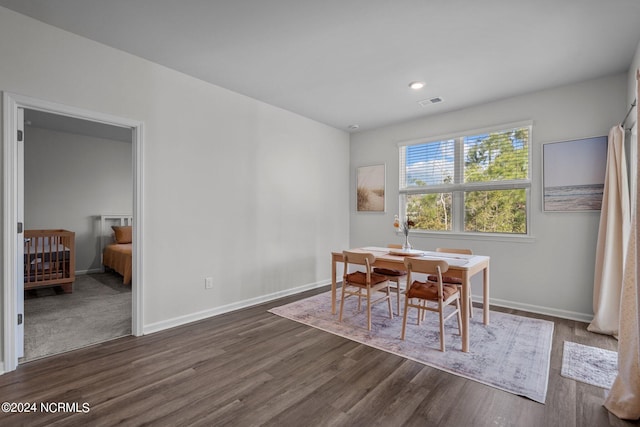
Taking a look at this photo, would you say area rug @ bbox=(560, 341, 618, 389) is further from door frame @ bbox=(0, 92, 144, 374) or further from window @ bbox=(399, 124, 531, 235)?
door frame @ bbox=(0, 92, 144, 374)

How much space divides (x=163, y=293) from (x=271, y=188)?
1.90 metres

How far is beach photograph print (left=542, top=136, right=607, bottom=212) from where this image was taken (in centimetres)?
338

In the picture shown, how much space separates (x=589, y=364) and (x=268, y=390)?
2535mm

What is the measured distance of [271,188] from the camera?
4.38m

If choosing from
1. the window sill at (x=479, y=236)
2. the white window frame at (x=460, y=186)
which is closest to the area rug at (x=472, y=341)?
the window sill at (x=479, y=236)

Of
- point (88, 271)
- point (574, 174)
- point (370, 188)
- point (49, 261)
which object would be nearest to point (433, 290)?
point (574, 174)

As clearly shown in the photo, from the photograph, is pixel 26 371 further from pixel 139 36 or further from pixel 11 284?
pixel 139 36

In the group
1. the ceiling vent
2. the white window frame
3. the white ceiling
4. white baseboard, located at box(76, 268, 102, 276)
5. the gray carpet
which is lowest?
the gray carpet

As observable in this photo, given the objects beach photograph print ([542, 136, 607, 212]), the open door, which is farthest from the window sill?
the open door

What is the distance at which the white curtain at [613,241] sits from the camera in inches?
121

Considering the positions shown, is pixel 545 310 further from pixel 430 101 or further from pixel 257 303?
pixel 257 303

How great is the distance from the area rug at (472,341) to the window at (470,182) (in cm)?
124

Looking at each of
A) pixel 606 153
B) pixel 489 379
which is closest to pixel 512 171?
pixel 606 153

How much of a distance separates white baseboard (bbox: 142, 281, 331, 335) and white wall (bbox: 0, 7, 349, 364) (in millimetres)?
13
